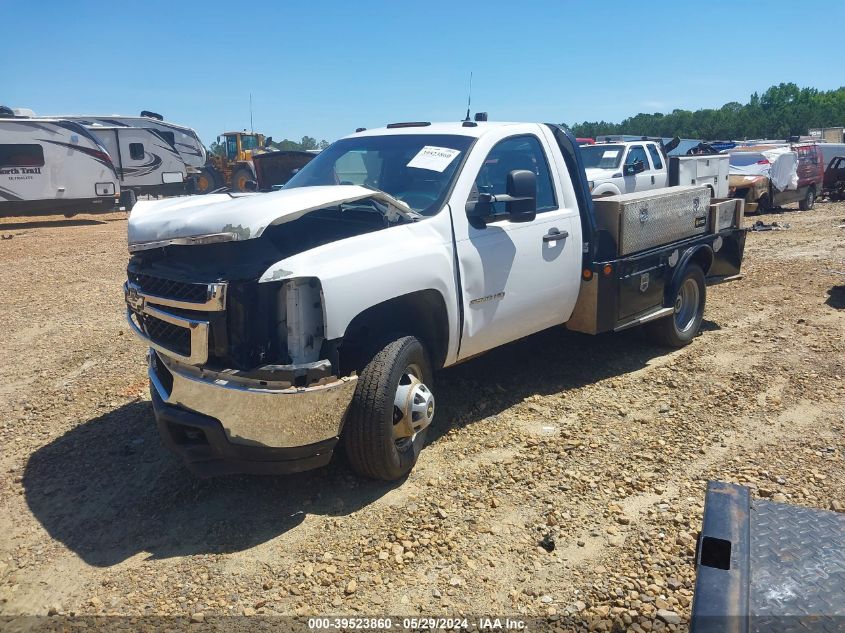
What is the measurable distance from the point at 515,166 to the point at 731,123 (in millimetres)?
64117

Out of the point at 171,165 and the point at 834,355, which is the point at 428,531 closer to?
the point at 834,355

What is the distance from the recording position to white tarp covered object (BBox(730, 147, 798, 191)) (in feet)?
61.3

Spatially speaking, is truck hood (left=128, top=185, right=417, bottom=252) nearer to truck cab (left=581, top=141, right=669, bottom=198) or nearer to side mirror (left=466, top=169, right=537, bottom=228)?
side mirror (left=466, top=169, right=537, bottom=228)

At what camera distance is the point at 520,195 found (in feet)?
14.5

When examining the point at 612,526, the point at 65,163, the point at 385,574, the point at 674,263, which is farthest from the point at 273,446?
the point at 65,163

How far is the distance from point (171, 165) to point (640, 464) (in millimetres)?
24269

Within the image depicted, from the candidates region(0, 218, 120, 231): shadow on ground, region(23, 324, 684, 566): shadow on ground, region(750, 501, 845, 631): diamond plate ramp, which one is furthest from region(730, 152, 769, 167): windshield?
region(750, 501, 845, 631): diamond plate ramp

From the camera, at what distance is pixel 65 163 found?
62.2 ft

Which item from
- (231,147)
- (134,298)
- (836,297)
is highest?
(231,147)

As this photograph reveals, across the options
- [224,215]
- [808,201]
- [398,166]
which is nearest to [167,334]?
[224,215]

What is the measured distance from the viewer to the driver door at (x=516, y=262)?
174 inches

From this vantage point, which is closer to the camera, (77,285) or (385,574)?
(385,574)

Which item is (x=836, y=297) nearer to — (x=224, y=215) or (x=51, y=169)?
(x=224, y=215)

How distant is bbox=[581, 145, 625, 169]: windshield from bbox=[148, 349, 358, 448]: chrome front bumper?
473 inches
